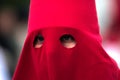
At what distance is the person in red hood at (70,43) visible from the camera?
1.35 metres

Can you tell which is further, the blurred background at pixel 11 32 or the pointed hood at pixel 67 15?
the blurred background at pixel 11 32

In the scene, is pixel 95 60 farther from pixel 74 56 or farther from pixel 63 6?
pixel 63 6

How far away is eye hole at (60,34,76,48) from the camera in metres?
1.38

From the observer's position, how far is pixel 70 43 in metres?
1.39

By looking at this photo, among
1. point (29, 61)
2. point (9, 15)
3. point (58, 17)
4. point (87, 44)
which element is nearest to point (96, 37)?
point (87, 44)

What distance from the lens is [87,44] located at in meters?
1.36

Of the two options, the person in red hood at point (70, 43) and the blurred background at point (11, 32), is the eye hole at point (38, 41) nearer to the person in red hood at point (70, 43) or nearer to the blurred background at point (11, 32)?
the person in red hood at point (70, 43)

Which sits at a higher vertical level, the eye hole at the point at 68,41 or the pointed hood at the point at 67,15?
the pointed hood at the point at 67,15

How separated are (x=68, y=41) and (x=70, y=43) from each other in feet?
0.04

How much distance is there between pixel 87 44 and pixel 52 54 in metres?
0.13

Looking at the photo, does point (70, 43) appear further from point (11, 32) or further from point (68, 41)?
point (11, 32)

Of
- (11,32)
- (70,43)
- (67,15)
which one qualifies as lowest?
(11,32)

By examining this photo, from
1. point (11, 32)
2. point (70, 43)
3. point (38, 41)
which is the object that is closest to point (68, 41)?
point (70, 43)

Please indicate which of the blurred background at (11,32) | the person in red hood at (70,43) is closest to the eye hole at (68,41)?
the person in red hood at (70,43)
